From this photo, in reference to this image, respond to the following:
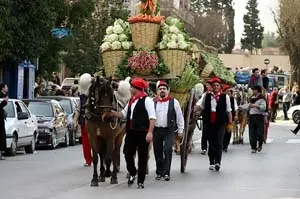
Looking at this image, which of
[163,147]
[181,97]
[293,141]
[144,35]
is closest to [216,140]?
[181,97]

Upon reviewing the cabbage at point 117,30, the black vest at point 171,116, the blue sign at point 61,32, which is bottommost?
the black vest at point 171,116

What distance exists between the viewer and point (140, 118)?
1548 centimetres

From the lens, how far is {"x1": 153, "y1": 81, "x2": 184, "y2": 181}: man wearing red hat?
1709cm

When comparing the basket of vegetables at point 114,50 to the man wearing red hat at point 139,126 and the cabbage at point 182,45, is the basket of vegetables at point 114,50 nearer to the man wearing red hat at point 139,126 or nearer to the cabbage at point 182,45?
the cabbage at point 182,45

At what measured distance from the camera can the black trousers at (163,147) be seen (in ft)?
56.2

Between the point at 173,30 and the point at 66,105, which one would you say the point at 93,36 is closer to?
the point at 66,105

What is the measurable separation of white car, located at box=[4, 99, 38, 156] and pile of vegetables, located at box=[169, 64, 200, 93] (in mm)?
6243

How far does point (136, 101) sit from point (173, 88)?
4.06 m

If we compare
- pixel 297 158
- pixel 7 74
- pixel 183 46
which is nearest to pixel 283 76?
pixel 7 74

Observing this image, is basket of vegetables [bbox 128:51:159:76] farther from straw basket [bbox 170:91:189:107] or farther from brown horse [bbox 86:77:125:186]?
brown horse [bbox 86:77:125:186]

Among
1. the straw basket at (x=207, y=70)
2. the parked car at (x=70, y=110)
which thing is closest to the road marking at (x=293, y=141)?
the parked car at (x=70, y=110)

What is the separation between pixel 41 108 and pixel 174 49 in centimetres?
1062

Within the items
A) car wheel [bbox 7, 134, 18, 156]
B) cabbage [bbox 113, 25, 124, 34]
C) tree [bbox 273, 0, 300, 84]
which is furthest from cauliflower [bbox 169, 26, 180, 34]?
tree [bbox 273, 0, 300, 84]

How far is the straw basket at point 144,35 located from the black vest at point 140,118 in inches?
161
